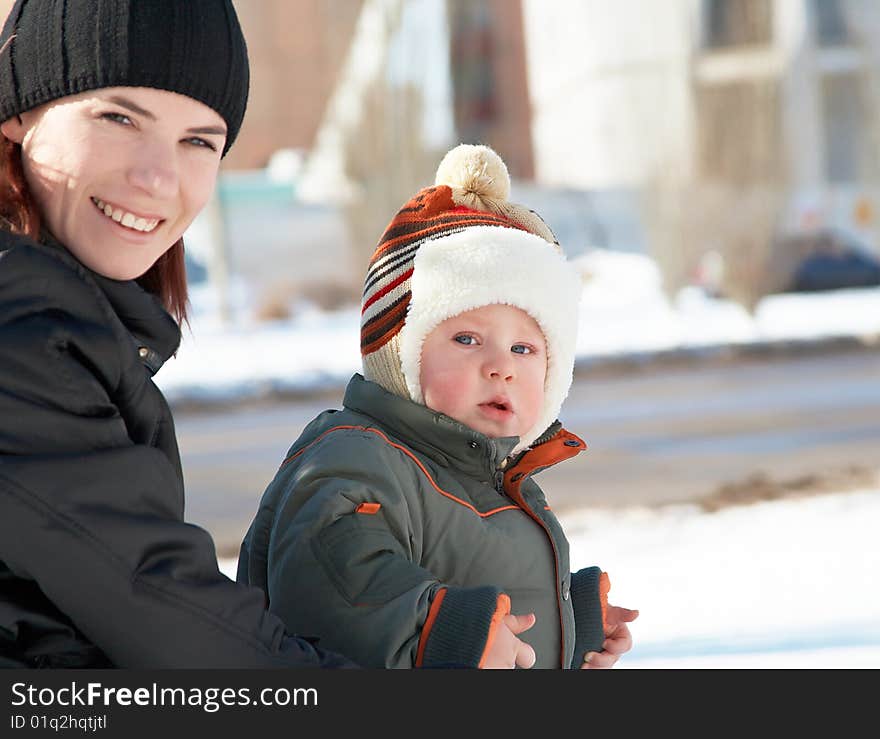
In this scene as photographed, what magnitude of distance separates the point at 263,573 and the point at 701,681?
72cm

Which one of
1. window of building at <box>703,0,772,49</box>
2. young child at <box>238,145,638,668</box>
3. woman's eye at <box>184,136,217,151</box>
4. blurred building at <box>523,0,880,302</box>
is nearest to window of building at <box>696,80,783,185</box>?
blurred building at <box>523,0,880,302</box>

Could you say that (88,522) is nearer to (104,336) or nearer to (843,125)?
(104,336)

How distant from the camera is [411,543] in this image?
1817mm

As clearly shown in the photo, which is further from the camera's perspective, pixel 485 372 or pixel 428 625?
pixel 485 372

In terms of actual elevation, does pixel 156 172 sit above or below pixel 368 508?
above

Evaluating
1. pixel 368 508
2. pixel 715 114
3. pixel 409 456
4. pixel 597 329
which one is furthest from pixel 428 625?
pixel 715 114

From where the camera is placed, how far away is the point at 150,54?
1645mm

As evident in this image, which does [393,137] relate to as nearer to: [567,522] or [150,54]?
[567,522]

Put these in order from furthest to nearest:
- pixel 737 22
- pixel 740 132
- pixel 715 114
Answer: pixel 737 22 → pixel 715 114 → pixel 740 132

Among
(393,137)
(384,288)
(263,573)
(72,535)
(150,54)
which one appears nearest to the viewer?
(72,535)

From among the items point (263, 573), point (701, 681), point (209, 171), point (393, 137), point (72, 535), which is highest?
point (393, 137)

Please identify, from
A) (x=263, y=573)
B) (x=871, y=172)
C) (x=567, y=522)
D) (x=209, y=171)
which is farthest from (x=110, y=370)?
(x=871, y=172)

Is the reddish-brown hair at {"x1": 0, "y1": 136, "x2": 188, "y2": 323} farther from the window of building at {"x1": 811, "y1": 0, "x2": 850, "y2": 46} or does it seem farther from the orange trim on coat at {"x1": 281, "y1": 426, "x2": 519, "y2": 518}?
the window of building at {"x1": 811, "y1": 0, "x2": 850, "y2": 46}

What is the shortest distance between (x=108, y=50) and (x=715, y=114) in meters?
16.5
